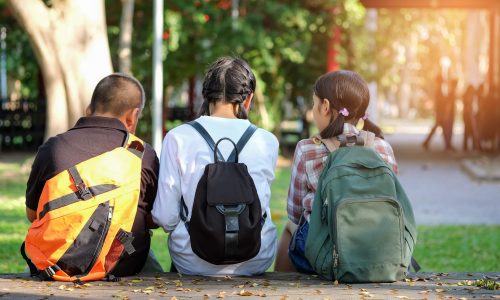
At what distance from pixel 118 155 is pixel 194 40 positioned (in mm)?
17550

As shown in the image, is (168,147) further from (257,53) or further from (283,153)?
(283,153)

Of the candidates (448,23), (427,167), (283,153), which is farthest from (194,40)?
(448,23)

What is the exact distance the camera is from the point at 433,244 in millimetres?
10539

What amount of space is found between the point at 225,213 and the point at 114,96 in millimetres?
853

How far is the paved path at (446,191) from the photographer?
43.0ft

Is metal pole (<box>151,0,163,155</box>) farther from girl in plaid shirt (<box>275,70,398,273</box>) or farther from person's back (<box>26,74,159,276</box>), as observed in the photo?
person's back (<box>26,74,159,276</box>)

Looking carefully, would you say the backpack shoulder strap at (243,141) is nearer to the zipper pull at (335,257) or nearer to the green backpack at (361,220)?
the green backpack at (361,220)

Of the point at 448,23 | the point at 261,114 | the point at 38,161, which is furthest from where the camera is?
the point at 448,23

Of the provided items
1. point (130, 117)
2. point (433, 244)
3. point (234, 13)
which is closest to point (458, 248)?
point (433, 244)

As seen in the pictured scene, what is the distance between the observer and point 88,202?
16.8 ft

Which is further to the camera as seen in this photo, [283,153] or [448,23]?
[448,23]

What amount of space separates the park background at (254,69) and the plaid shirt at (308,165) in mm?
3583

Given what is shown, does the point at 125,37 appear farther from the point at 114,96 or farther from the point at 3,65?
the point at 3,65

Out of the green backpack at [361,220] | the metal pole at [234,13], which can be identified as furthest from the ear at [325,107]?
the metal pole at [234,13]
